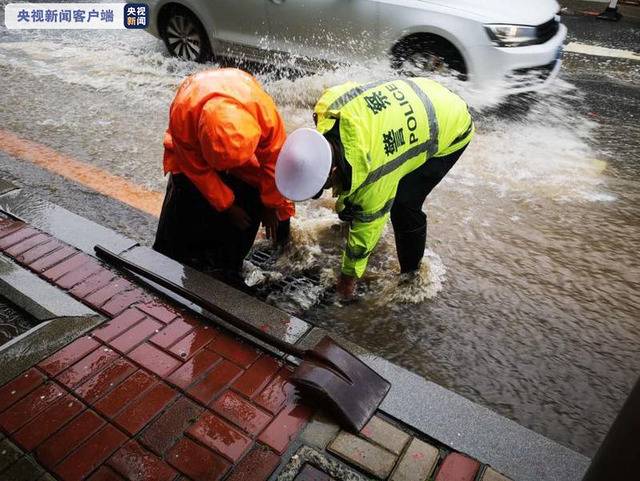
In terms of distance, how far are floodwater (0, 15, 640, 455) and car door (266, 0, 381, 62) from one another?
269mm

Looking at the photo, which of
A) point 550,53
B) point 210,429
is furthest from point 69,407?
point 550,53

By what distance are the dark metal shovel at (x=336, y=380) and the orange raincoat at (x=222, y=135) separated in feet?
2.66

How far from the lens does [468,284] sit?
3312 millimetres

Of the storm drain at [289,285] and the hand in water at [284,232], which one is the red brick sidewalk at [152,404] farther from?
the hand in water at [284,232]

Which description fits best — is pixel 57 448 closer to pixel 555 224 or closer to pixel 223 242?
pixel 223 242

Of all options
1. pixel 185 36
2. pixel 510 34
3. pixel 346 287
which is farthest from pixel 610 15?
pixel 346 287

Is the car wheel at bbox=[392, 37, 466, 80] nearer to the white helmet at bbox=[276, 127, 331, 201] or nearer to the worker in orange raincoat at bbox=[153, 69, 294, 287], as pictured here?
the worker in orange raincoat at bbox=[153, 69, 294, 287]

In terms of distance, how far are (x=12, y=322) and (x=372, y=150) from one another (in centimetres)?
219

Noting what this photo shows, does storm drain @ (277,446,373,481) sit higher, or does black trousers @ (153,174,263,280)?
black trousers @ (153,174,263,280)

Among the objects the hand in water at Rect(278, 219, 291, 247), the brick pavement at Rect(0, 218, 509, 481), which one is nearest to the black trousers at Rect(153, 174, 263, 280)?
the hand in water at Rect(278, 219, 291, 247)

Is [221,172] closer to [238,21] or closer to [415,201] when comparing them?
[415,201]

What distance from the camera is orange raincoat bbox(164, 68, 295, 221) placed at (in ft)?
7.70

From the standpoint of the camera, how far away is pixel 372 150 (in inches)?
90.5

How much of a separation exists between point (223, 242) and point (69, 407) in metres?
1.31
